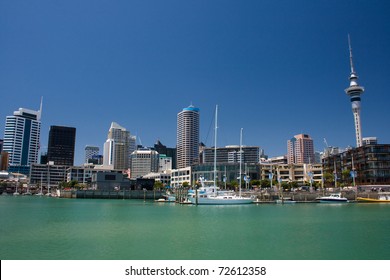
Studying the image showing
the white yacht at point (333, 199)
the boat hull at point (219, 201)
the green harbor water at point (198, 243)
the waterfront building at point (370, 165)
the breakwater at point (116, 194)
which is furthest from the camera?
the breakwater at point (116, 194)

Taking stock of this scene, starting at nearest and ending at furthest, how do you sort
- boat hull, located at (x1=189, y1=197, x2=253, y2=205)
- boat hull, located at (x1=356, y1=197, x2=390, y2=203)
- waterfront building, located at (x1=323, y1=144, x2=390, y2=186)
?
1. boat hull, located at (x1=189, y1=197, x2=253, y2=205)
2. boat hull, located at (x1=356, y1=197, x2=390, y2=203)
3. waterfront building, located at (x1=323, y1=144, x2=390, y2=186)

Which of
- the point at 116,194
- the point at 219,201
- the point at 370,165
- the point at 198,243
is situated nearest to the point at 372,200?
the point at 370,165

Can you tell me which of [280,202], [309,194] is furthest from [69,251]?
[309,194]

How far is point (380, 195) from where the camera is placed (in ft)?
401

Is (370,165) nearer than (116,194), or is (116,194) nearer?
(370,165)

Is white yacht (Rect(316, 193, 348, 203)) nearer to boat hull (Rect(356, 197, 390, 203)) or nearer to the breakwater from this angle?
boat hull (Rect(356, 197, 390, 203))

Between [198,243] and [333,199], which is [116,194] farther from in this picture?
[198,243]

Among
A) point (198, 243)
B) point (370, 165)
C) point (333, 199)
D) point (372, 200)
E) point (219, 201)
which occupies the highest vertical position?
point (370, 165)

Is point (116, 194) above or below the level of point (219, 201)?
above

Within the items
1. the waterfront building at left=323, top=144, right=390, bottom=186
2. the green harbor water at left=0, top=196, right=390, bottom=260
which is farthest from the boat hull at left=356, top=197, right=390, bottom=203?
the green harbor water at left=0, top=196, right=390, bottom=260

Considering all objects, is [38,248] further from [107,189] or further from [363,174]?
[107,189]

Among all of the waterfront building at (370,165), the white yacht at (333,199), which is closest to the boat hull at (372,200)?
the white yacht at (333,199)

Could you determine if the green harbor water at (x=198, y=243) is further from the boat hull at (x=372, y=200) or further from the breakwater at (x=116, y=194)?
the breakwater at (x=116, y=194)
